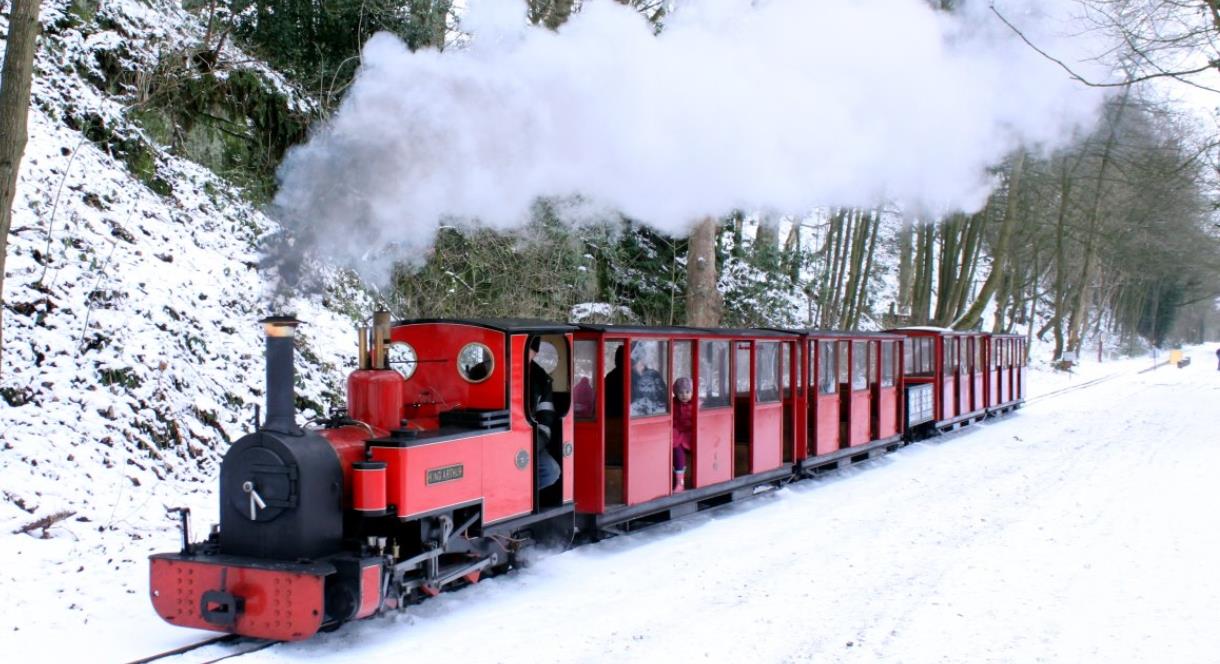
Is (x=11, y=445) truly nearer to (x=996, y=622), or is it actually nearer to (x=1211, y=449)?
(x=996, y=622)

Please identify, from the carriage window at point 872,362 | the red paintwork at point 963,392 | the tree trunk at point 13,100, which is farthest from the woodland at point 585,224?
the red paintwork at point 963,392

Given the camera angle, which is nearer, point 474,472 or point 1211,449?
point 474,472

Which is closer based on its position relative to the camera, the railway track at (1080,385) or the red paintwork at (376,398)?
the red paintwork at (376,398)

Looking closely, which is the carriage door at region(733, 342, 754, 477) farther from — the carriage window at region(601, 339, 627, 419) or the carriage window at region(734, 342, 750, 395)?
the carriage window at region(601, 339, 627, 419)

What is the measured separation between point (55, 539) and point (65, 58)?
7191 mm

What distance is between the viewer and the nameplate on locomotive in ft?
19.9

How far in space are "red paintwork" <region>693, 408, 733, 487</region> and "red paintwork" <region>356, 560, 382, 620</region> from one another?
4465 millimetres

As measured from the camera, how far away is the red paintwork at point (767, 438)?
1073 centimetres

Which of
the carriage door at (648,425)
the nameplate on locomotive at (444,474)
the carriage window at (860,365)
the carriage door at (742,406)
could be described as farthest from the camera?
the carriage window at (860,365)

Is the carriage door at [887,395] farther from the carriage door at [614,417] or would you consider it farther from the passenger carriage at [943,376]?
the carriage door at [614,417]

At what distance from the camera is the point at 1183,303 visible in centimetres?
5603

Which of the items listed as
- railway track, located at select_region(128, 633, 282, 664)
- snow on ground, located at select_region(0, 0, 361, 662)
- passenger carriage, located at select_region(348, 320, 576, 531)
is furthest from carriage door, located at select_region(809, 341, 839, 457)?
railway track, located at select_region(128, 633, 282, 664)

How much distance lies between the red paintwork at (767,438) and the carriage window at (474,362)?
14.9ft

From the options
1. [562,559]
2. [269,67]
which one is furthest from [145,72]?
[562,559]
